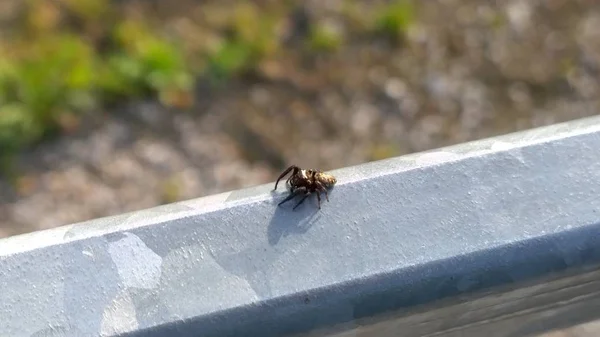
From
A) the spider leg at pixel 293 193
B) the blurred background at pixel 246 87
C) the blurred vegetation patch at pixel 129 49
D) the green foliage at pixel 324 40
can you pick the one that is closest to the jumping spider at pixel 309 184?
the spider leg at pixel 293 193

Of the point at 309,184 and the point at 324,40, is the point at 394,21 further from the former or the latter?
the point at 309,184

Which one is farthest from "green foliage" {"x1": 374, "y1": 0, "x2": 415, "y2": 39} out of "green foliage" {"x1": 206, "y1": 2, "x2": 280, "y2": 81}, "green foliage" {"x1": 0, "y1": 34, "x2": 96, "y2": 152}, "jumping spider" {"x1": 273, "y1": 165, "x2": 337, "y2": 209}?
"jumping spider" {"x1": 273, "y1": 165, "x2": 337, "y2": 209}

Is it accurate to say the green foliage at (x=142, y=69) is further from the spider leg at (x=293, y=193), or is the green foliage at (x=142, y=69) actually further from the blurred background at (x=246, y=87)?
the spider leg at (x=293, y=193)

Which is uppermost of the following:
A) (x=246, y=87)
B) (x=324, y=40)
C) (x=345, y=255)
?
(x=345, y=255)

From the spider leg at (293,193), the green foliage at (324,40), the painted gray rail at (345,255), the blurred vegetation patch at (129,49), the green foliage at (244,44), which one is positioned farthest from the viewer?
the green foliage at (324,40)

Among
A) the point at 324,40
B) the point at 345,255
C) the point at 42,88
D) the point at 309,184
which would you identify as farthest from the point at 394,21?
the point at 345,255

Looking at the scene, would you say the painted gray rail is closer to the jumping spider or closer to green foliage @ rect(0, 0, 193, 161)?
the jumping spider

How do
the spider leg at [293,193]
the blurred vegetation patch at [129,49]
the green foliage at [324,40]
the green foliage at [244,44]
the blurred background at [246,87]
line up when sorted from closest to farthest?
the spider leg at [293,193]
the blurred background at [246,87]
the blurred vegetation patch at [129,49]
the green foliage at [244,44]
the green foliage at [324,40]

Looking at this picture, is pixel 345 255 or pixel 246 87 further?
pixel 246 87
